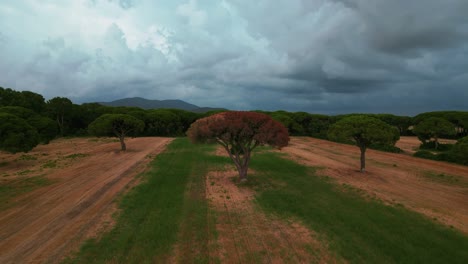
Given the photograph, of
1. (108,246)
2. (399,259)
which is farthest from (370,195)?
(108,246)

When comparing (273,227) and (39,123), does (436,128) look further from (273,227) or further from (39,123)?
(39,123)

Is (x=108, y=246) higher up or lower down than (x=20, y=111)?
lower down

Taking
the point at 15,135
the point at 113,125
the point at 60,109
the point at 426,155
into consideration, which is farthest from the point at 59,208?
the point at 60,109

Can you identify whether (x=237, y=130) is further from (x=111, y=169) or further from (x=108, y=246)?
(x=111, y=169)

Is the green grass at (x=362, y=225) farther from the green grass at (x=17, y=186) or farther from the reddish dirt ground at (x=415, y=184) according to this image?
the green grass at (x=17, y=186)

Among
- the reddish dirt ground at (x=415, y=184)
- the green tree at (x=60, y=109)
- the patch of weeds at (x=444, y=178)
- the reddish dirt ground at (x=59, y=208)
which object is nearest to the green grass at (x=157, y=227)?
the reddish dirt ground at (x=59, y=208)

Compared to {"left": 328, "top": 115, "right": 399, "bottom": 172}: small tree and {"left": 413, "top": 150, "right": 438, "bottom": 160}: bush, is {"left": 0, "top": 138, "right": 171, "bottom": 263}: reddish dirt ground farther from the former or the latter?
{"left": 413, "top": 150, "right": 438, "bottom": 160}: bush
